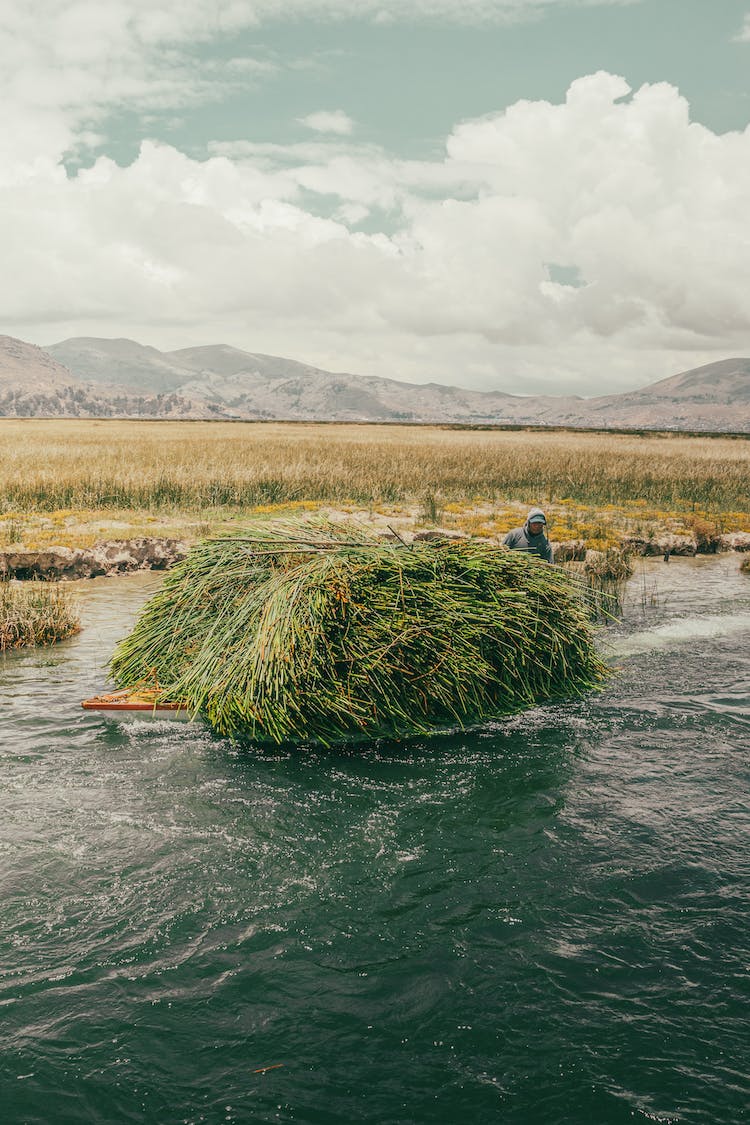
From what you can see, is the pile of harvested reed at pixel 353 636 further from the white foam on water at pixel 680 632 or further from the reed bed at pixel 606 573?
the reed bed at pixel 606 573

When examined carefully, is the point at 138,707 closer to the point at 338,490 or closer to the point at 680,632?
the point at 680,632

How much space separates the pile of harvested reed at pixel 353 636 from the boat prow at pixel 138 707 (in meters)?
0.13

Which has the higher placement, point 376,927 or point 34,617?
point 34,617

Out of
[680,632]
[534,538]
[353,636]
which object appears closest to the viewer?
[353,636]

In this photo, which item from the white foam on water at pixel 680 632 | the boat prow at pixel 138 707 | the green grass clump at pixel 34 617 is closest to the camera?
the boat prow at pixel 138 707

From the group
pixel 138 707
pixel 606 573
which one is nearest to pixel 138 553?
pixel 138 707

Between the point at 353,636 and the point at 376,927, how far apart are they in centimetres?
360

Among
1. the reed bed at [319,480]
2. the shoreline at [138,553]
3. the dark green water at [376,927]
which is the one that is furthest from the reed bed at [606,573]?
the reed bed at [319,480]

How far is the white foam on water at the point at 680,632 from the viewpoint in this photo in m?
12.6

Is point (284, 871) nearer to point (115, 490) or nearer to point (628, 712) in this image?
point (628, 712)

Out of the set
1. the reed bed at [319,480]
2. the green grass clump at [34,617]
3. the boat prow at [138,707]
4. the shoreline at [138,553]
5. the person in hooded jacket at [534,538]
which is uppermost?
the reed bed at [319,480]

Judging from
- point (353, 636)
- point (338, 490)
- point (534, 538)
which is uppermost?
point (338, 490)

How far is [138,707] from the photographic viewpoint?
906cm

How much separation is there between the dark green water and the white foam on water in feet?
11.4
